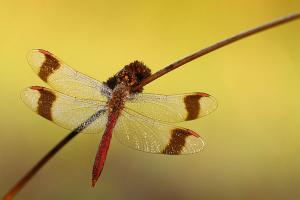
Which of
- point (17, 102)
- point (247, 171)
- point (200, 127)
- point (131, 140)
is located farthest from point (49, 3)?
point (131, 140)

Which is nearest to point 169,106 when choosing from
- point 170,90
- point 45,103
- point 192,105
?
point 192,105

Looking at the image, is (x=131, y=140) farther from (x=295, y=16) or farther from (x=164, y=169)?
(x=164, y=169)

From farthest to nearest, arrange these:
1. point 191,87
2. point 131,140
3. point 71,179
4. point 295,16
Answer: point 191,87 < point 71,179 < point 131,140 < point 295,16

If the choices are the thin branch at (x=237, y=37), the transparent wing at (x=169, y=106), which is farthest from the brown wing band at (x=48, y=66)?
the thin branch at (x=237, y=37)

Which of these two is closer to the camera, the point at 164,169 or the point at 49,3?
the point at 164,169

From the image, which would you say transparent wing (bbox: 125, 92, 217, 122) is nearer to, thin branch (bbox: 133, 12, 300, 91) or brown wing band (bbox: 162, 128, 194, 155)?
brown wing band (bbox: 162, 128, 194, 155)

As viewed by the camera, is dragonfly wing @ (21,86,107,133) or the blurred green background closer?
dragonfly wing @ (21,86,107,133)

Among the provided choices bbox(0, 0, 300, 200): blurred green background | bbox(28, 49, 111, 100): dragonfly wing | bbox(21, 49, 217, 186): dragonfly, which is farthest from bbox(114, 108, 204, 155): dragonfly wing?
bbox(0, 0, 300, 200): blurred green background
